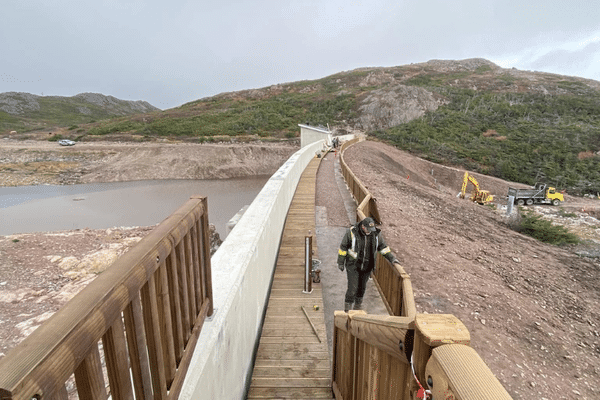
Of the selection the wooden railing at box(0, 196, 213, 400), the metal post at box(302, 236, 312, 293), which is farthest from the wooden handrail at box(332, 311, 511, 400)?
the metal post at box(302, 236, 312, 293)

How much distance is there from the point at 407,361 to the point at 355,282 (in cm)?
358

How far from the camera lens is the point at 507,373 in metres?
4.70

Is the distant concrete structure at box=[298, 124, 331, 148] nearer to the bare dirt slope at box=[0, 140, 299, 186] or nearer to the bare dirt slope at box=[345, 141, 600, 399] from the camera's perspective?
the bare dirt slope at box=[0, 140, 299, 186]

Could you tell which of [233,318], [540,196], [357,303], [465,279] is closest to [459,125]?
[540,196]

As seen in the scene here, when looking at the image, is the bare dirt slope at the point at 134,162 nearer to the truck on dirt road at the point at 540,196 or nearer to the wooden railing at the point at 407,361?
the truck on dirt road at the point at 540,196

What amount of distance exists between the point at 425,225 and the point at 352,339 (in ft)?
30.3

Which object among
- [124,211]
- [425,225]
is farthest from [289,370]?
[124,211]

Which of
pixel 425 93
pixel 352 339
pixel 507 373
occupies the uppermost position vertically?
pixel 425 93

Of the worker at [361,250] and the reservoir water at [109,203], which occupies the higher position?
the worker at [361,250]

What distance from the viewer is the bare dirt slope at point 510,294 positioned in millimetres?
4934

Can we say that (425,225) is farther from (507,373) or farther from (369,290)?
(507,373)

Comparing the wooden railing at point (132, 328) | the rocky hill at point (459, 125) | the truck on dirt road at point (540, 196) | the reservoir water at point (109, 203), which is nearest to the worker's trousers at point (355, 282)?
the wooden railing at point (132, 328)

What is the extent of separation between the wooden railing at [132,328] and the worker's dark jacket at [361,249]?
314 centimetres

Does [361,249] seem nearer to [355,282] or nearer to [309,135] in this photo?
[355,282]
